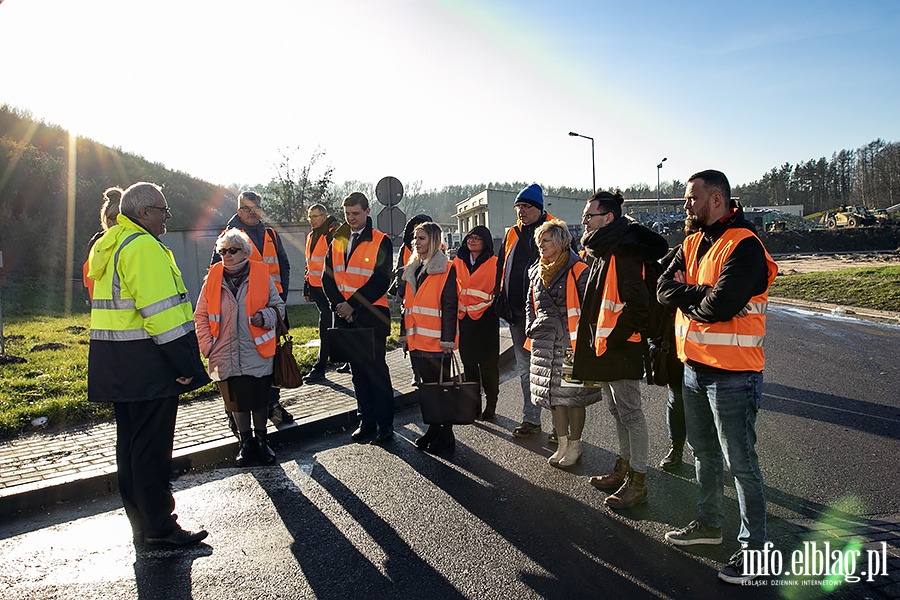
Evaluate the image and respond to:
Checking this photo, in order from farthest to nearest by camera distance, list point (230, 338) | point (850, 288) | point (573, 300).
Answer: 1. point (850, 288)
2. point (230, 338)
3. point (573, 300)

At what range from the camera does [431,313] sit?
17.8 ft

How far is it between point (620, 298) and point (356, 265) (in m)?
2.62

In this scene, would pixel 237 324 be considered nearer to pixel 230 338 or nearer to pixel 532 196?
pixel 230 338

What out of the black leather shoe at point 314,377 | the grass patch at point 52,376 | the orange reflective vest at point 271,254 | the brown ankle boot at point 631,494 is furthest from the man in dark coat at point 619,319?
the grass patch at point 52,376

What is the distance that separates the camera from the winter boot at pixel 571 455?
4.95m

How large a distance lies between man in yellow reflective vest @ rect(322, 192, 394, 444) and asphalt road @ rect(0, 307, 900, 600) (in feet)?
1.26

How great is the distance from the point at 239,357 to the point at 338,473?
4.07 ft

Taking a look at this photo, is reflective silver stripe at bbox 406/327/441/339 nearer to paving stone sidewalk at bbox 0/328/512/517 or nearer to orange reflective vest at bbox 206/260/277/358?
orange reflective vest at bbox 206/260/277/358

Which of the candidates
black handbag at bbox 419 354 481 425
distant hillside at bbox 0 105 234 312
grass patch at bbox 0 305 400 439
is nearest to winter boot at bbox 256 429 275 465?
black handbag at bbox 419 354 481 425

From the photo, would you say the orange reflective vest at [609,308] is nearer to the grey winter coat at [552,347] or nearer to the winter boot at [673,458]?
the grey winter coat at [552,347]

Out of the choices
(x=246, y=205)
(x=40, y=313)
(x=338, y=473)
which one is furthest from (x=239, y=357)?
(x=40, y=313)

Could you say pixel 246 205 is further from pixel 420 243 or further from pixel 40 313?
pixel 40 313

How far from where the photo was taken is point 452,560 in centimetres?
345

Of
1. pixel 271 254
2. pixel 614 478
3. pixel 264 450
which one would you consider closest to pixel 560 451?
pixel 614 478
